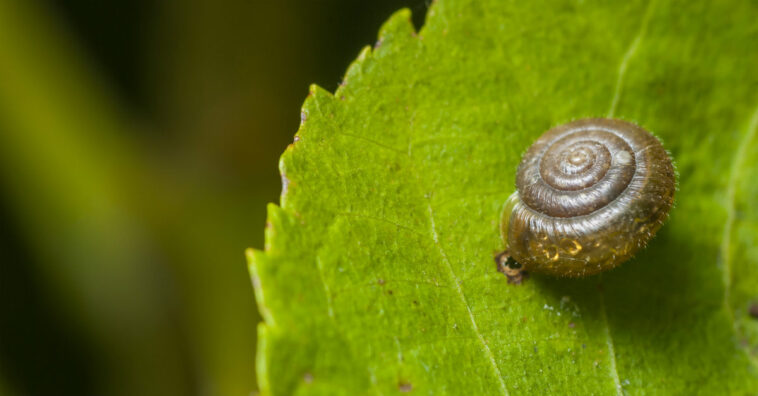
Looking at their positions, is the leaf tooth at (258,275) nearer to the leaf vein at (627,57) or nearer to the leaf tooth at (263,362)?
the leaf tooth at (263,362)

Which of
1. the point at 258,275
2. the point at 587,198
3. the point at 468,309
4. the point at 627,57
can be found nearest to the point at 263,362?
the point at 258,275

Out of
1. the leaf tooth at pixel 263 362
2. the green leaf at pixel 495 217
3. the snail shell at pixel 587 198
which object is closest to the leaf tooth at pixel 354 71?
Result: the green leaf at pixel 495 217

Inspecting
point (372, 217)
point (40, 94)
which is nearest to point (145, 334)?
point (40, 94)

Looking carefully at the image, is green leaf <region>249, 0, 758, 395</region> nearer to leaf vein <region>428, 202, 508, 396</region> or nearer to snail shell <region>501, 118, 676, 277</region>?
leaf vein <region>428, 202, 508, 396</region>

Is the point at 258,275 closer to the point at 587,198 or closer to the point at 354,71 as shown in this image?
the point at 354,71

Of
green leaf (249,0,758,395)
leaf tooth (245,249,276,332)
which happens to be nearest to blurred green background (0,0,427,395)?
green leaf (249,0,758,395)

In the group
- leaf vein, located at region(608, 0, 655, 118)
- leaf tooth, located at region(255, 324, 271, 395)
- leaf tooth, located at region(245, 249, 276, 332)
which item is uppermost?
leaf vein, located at region(608, 0, 655, 118)
